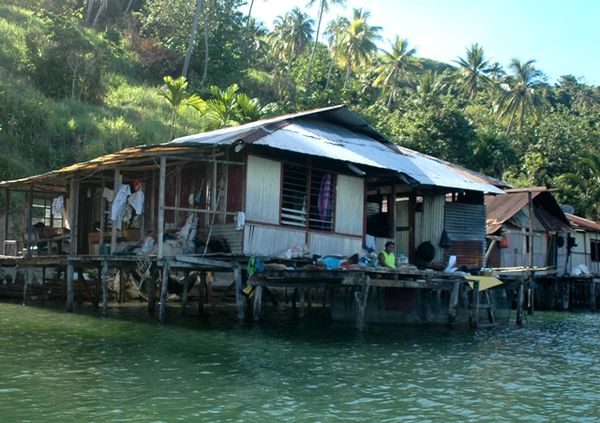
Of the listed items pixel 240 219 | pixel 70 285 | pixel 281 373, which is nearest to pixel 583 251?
pixel 240 219

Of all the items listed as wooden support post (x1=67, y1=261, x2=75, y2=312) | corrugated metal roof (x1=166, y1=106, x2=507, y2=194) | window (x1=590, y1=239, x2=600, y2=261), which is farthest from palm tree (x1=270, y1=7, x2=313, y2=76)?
wooden support post (x1=67, y1=261, x2=75, y2=312)

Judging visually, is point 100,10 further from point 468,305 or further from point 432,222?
point 468,305

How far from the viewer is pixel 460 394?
412 inches

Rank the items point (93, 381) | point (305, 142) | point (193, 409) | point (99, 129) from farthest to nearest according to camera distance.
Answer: point (99, 129) < point (305, 142) < point (93, 381) < point (193, 409)

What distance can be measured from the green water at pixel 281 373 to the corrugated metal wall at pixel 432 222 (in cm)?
359

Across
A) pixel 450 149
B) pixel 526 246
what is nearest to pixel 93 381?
pixel 526 246

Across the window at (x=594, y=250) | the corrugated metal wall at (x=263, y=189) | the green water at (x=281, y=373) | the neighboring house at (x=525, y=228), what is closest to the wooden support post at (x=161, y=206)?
the green water at (x=281, y=373)

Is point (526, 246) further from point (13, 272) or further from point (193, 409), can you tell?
point (193, 409)

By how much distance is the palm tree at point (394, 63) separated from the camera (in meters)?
55.2

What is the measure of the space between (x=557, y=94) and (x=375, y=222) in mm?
51702

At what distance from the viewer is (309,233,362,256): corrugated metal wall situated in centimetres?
1792

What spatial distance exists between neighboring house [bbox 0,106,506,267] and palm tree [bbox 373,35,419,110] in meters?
34.0

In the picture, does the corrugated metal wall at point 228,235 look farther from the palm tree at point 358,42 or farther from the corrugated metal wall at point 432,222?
the palm tree at point 358,42

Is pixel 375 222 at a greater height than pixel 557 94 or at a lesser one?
lesser
